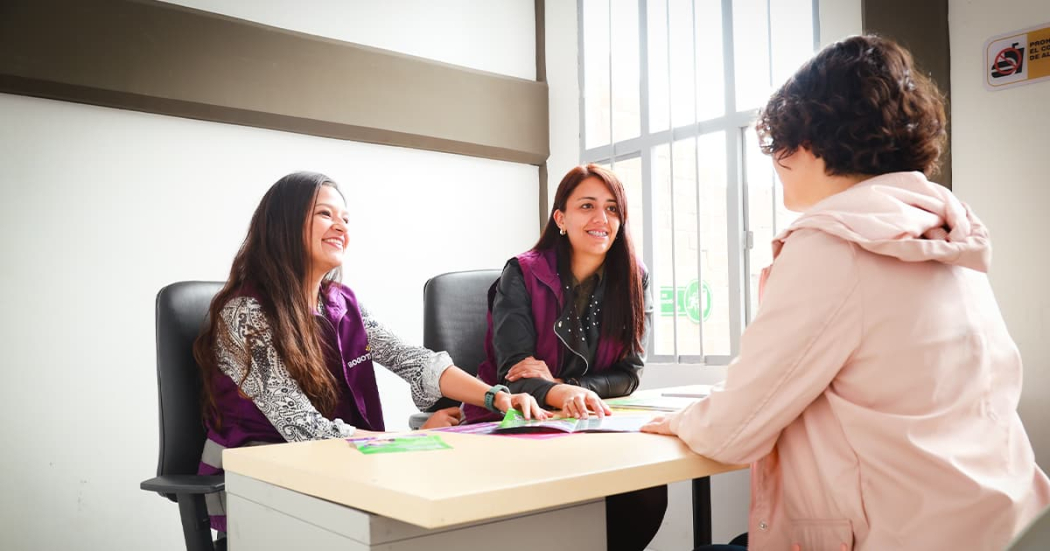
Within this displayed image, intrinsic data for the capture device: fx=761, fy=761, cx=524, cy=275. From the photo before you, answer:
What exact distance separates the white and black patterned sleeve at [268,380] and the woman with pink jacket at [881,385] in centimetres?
99

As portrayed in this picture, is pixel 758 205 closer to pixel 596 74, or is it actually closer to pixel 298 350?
pixel 596 74

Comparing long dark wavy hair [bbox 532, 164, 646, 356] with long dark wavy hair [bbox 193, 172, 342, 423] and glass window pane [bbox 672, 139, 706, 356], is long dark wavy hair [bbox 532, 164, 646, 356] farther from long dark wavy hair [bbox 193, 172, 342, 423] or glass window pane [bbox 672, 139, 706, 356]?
glass window pane [bbox 672, 139, 706, 356]

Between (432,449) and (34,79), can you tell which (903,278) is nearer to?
(432,449)

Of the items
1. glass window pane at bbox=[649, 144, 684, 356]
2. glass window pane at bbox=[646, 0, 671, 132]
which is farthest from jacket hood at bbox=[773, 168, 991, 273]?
glass window pane at bbox=[646, 0, 671, 132]

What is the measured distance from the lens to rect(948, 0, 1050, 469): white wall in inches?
80.2

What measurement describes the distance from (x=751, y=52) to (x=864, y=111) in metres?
2.02

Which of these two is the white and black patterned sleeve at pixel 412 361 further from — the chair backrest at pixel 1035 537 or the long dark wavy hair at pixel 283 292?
the chair backrest at pixel 1035 537

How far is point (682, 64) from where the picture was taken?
10.9 ft

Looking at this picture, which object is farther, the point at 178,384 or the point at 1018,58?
the point at 1018,58

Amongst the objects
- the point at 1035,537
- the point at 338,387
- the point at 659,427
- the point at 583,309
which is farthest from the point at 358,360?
the point at 1035,537

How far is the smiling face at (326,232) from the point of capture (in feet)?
6.77

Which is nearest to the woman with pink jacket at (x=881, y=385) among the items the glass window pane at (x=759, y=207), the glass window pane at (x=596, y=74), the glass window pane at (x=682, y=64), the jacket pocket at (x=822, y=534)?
the jacket pocket at (x=822, y=534)

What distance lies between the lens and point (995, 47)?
2148 millimetres

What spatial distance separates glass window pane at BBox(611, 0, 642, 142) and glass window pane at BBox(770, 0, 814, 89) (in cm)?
83
